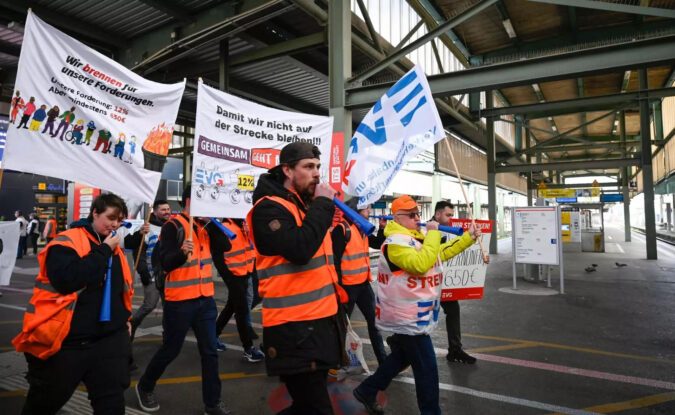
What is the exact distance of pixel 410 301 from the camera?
3.28 m

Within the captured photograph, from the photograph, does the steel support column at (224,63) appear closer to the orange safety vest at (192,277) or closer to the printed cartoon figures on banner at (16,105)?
the orange safety vest at (192,277)

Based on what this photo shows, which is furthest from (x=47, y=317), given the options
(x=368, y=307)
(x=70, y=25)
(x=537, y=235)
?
(x=70, y=25)

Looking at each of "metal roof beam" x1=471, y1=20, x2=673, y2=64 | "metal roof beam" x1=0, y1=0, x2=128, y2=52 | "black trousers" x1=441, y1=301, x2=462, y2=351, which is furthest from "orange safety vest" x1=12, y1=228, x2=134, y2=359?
"metal roof beam" x1=471, y1=20, x2=673, y2=64

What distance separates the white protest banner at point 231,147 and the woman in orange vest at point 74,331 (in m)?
1.28

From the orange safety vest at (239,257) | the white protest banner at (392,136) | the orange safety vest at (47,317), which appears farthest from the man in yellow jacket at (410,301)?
the orange safety vest at (239,257)

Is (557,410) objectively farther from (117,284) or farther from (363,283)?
(117,284)

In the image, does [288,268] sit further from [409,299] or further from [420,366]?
[420,366]

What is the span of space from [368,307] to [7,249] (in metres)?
6.42

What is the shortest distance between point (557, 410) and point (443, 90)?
21.6 ft

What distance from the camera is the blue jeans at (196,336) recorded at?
3496 mm

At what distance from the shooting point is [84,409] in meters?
3.77

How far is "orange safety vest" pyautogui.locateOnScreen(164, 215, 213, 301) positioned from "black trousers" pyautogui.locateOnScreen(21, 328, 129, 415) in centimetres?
103

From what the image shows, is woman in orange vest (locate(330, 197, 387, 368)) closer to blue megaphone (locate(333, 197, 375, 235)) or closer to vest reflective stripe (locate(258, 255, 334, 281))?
blue megaphone (locate(333, 197, 375, 235))

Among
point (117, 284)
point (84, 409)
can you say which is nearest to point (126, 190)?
point (117, 284)
